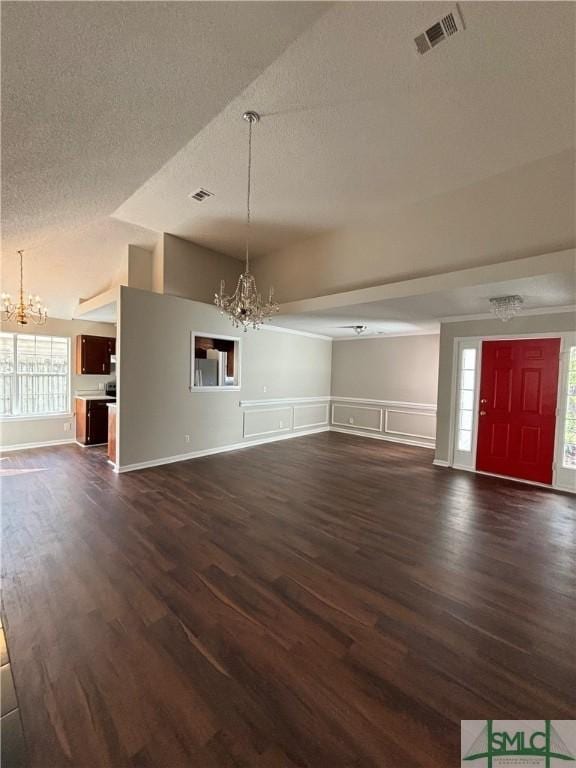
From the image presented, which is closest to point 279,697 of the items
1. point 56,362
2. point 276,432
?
point 276,432

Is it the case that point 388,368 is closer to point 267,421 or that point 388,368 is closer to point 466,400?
point 466,400

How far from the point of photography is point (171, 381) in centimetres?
525

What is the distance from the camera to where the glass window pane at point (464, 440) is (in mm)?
5302

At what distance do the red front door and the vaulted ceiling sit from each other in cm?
248

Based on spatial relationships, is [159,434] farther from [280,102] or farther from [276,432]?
[280,102]

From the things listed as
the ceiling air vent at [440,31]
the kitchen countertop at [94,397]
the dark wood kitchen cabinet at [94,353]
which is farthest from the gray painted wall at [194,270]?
the ceiling air vent at [440,31]

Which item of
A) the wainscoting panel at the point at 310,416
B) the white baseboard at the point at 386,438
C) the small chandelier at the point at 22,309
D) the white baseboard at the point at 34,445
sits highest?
the small chandelier at the point at 22,309

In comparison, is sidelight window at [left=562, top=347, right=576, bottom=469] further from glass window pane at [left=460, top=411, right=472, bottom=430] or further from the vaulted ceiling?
the vaulted ceiling

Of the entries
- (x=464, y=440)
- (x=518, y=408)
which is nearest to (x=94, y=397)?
(x=464, y=440)

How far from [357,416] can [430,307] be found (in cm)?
406

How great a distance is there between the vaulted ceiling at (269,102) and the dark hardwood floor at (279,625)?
313 cm

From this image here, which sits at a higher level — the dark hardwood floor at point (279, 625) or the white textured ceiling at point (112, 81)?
the white textured ceiling at point (112, 81)

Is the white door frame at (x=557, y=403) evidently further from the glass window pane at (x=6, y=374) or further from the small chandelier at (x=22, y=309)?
the glass window pane at (x=6, y=374)

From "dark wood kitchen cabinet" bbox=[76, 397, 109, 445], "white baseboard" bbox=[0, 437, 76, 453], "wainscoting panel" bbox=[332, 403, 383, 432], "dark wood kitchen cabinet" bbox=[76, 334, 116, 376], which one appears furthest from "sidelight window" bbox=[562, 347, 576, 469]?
"white baseboard" bbox=[0, 437, 76, 453]
